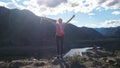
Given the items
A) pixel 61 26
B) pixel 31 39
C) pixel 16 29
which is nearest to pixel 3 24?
pixel 16 29

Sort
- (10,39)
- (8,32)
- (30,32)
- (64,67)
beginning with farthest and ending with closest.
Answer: (30,32) < (8,32) < (10,39) < (64,67)

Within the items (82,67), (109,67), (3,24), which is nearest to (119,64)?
(109,67)

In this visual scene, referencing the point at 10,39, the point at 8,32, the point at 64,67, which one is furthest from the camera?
the point at 8,32

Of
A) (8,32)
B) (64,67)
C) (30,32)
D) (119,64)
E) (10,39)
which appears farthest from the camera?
(30,32)

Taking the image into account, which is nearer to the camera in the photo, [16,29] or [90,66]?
[90,66]

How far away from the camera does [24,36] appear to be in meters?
187

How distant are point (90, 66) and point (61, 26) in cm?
300

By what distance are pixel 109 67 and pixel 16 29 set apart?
182 meters

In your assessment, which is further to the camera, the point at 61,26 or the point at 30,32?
the point at 30,32

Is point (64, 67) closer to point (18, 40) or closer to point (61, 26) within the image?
point (61, 26)

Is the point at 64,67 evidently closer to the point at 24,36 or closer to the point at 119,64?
the point at 119,64

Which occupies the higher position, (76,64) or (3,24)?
(3,24)

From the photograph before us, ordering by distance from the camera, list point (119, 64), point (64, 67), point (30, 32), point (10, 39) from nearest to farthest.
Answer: point (64, 67) < point (119, 64) < point (10, 39) < point (30, 32)

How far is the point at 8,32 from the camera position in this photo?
185 m
